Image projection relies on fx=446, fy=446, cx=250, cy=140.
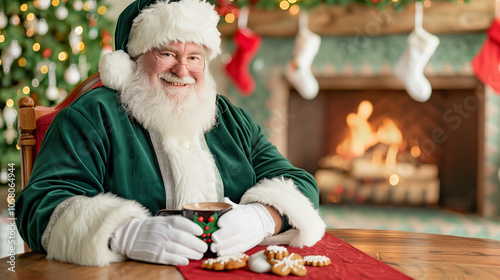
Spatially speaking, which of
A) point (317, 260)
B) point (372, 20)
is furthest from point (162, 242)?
point (372, 20)

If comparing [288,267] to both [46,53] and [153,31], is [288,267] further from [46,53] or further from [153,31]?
[46,53]

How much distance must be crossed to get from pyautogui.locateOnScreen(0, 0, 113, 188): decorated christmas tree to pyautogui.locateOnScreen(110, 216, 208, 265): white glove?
2.41m

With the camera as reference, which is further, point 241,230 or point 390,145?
point 390,145

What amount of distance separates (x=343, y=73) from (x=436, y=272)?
2.53 m

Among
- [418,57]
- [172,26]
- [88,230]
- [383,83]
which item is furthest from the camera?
[383,83]

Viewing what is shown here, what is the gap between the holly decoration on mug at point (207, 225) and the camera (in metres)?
0.88

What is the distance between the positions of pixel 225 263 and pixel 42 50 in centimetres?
277

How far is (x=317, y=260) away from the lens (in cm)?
84

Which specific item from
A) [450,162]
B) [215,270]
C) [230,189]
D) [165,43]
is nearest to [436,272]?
[215,270]

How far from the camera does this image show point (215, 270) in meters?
0.80

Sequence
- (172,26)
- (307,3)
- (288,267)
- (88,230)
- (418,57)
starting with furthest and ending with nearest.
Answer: (307,3) < (418,57) < (172,26) < (88,230) < (288,267)

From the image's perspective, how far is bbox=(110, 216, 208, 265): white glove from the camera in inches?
33.2

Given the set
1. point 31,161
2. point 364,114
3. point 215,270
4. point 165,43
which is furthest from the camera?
point 364,114

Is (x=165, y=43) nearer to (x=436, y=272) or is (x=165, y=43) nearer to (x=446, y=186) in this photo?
(x=436, y=272)
